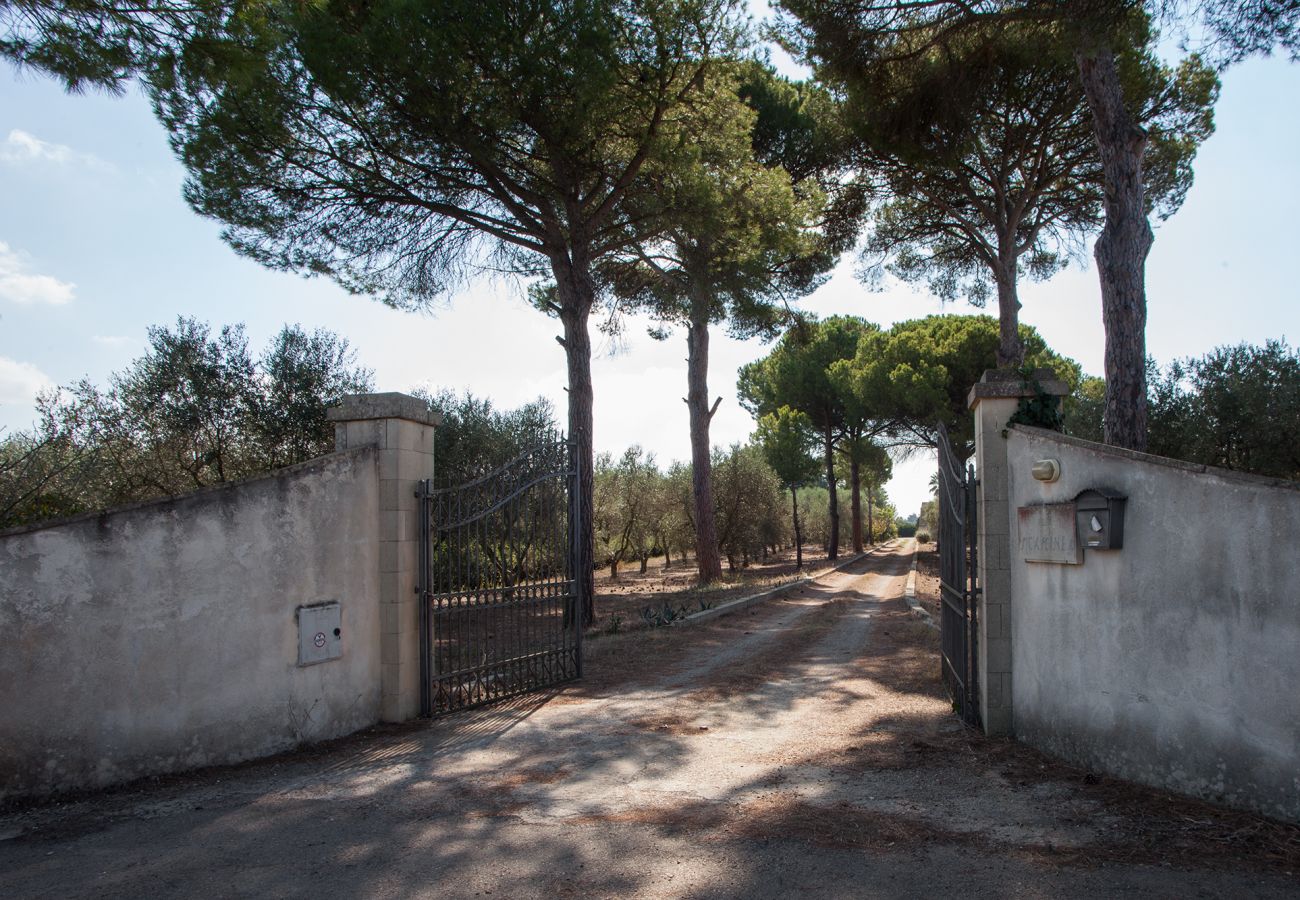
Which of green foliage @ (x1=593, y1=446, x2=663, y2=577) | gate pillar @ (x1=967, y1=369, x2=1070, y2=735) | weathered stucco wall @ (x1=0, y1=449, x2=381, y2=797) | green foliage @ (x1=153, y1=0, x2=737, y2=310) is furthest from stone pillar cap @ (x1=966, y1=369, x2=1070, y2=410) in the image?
green foliage @ (x1=593, y1=446, x2=663, y2=577)

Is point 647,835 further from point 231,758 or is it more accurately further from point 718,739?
point 231,758

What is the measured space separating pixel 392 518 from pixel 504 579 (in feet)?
4.16

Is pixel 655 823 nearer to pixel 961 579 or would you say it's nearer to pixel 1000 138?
pixel 961 579

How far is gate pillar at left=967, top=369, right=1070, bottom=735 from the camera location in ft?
17.4

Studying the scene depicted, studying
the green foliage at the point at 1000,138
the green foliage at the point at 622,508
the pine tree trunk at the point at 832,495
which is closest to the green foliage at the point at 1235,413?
the green foliage at the point at 1000,138

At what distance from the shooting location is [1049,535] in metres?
4.75

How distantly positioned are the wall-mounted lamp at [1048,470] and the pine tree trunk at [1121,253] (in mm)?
4350

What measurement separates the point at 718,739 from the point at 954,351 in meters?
24.5

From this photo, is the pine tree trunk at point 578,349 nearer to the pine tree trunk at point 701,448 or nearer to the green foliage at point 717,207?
the green foliage at point 717,207

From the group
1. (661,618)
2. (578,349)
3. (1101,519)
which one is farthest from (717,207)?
(1101,519)

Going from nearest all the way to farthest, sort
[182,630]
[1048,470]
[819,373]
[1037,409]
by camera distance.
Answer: [1048,470] < [182,630] < [1037,409] < [819,373]

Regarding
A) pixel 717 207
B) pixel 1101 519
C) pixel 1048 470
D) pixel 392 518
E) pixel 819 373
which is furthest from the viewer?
pixel 819 373

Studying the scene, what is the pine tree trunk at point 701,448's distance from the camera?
20.0 m

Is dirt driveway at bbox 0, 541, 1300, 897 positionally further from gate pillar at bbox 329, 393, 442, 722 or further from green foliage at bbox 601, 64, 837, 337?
green foliage at bbox 601, 64, 837, 337
